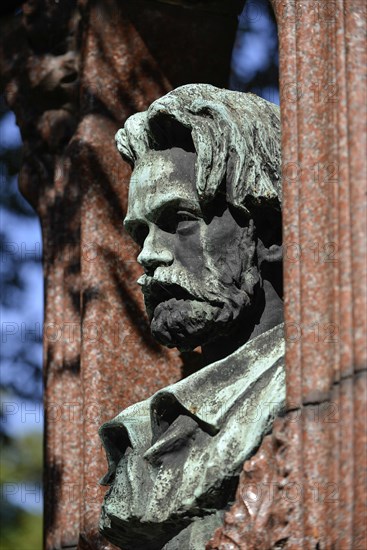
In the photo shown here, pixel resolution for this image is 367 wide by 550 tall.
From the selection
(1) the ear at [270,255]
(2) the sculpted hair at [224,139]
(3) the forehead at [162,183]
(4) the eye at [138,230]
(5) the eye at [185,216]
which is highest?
(2) the sculpted hair at [224,139]

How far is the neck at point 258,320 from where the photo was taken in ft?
21.7

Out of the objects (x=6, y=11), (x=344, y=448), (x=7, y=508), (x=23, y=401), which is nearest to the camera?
(x=344, y=448)

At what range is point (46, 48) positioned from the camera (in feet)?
27.0

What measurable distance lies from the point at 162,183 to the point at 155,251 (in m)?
0.23

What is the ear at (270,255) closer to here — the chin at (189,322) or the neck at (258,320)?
the neck at (258,320)

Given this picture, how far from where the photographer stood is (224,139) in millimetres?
6547

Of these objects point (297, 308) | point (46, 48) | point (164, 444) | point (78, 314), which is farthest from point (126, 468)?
point (46, 48)

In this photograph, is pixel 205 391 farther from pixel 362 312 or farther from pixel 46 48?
pixel 46 48

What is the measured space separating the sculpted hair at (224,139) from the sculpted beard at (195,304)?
0.25 meters

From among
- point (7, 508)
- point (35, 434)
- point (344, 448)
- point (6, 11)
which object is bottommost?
point (35, 434)

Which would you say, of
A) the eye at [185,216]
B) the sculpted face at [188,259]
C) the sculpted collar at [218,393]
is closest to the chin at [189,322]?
the sculpted face at [188,259]

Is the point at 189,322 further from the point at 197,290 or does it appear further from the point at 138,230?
the point at 138,230

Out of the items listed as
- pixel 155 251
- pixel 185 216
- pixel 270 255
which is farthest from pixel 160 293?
pixel 270 255

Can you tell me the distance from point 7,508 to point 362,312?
279 inches
